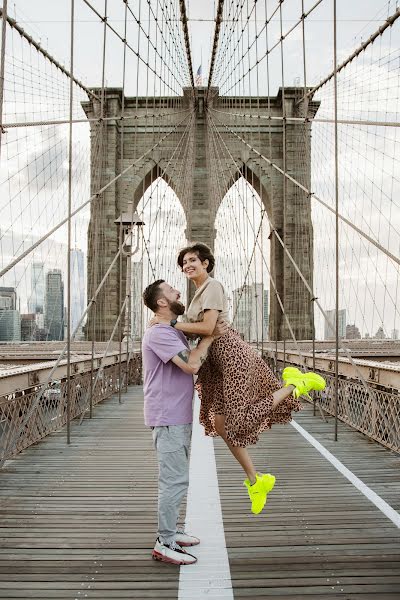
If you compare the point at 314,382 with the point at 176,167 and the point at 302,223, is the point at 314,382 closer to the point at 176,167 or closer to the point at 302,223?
the point at 302,223

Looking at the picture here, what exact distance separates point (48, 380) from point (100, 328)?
16.4 metres

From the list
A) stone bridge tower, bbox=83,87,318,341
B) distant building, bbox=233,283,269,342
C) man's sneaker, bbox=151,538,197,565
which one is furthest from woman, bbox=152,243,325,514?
stone bridge tower, bbox=83,87,318,341

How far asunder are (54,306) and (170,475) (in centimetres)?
1600

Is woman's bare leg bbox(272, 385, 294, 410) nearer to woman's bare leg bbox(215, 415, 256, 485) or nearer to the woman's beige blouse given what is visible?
woman's bare leg bbox(215, 415, 256, 485)

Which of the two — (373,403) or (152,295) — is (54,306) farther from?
(152,295)

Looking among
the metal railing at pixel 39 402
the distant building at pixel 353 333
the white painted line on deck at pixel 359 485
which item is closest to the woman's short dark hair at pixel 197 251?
the white painted line on deck at pixel 359 485

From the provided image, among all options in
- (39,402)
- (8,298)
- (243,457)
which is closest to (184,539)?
(243,457)

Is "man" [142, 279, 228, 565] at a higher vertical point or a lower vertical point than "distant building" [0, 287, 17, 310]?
lower

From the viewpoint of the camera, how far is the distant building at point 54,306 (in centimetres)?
1752

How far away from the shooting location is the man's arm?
2.20m

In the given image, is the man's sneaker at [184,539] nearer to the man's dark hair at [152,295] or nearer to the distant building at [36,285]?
the man's dark hair at [152,295]

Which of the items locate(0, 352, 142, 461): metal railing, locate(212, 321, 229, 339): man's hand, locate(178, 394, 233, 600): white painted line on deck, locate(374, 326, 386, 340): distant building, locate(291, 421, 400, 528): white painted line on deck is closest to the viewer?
locate(178, 394, 233, 600): white painted line on deck

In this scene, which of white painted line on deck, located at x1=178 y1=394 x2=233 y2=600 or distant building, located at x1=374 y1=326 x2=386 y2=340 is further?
distant building, located at x1=374 y1=326 x2=386 y2=340

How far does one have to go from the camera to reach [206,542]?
2.42 meters
